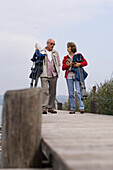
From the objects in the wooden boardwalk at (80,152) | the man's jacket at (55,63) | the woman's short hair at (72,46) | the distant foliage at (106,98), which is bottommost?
the wooden boardwalk at (80,152)

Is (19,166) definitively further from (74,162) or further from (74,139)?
(74,162)

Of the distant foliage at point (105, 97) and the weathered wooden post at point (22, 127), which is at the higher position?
the distant foliage at point (105, 97)

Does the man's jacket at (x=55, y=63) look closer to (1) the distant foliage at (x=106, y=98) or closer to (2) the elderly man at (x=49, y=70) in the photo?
(2) the elderly man at (x=49, y=70)

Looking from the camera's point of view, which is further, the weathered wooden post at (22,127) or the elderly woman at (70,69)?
the elderly woman at (70,69)

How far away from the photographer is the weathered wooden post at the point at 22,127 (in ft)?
9.84

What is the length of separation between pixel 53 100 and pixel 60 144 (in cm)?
576

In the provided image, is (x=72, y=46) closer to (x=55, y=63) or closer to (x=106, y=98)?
(x=55, y=63)

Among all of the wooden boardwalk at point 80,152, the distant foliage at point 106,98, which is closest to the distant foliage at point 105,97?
the distant foliage at point 106,98

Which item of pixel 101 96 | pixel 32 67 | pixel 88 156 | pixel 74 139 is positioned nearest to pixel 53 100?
pixel 32 67

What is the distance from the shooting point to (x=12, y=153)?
3.06m

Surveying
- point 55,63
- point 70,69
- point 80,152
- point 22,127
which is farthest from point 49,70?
point 80,152

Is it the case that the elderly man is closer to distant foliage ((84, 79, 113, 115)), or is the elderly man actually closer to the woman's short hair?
the woman's short hair

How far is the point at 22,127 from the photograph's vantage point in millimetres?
3006

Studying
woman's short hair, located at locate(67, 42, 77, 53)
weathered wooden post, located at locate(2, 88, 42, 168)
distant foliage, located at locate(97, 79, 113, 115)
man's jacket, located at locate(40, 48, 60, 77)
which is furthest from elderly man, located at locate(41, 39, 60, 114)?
weathered wooden post, located at locate(2, 88, 42, 168)
